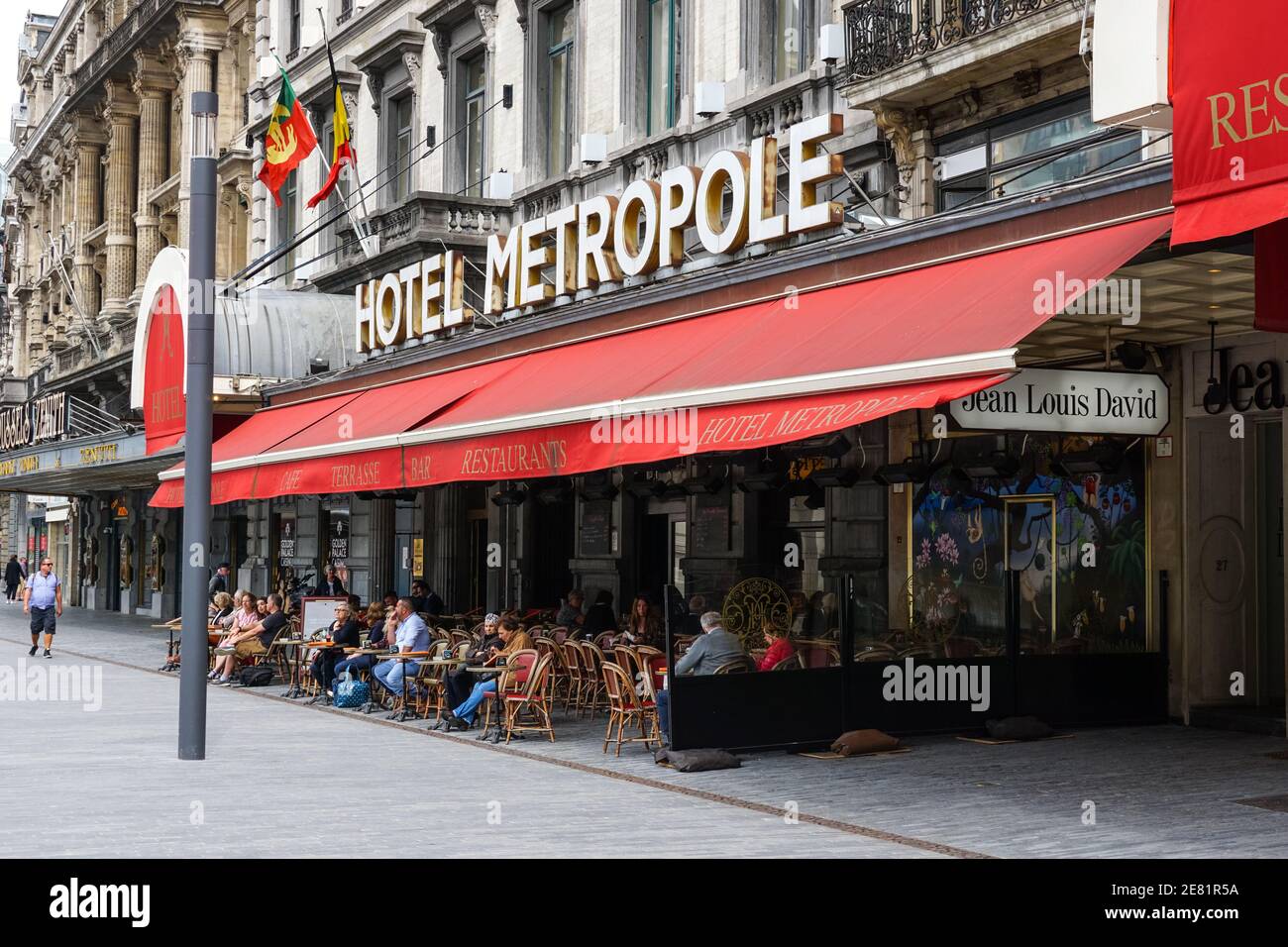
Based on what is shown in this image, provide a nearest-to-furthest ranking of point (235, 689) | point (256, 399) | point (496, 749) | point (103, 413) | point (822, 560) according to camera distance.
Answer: point (496, 749), point (822, 560), point (235, 689), point (256, 399), point (103, 413)

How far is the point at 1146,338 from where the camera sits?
1513 centimetres

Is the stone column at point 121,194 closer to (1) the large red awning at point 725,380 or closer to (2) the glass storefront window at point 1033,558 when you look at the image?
(1) the large red awning at point 725,380

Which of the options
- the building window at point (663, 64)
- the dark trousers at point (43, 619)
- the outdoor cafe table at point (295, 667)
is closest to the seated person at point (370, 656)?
the outdoor cafe table at point (295, 667)

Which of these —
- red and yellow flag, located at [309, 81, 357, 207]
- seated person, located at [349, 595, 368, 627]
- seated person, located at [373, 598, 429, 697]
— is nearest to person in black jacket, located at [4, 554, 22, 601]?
red and yellow flag, located at [309, 81, 357, 207]

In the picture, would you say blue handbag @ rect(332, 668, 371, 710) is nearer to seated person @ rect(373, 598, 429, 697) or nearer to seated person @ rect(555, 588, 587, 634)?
seated person @ rect(373, 598, 429, 697)

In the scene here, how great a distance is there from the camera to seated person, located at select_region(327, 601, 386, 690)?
62.2 ft

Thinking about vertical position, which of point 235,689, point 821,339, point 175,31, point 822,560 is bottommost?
point 235,689

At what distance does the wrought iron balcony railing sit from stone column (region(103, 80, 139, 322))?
1469 inches

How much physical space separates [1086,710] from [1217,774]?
299cm

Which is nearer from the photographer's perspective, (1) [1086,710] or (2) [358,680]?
(1) [1086,710]
